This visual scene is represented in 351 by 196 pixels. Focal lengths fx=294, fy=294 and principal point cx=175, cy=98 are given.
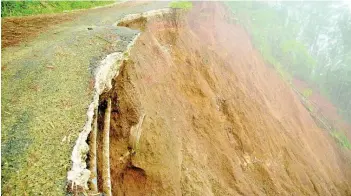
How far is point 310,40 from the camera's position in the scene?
4759 cm

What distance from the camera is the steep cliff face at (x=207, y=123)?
727cm

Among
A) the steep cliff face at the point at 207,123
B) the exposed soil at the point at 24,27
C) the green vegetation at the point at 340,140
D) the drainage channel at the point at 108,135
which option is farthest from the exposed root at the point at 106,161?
the green vegetation at the point at 340,140

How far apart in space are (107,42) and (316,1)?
162 ft

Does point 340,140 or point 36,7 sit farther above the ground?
point 36,7

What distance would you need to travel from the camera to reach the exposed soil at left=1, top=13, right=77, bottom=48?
263 inches

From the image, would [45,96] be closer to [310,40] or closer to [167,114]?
[167,114]

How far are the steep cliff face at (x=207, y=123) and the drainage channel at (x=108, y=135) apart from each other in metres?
0.04

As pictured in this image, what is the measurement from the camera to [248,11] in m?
30.0

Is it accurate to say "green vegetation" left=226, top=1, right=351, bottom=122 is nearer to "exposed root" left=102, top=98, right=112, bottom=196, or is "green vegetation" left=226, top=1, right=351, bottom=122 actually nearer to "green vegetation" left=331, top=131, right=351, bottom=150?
"green vegetation" left=331, top=131, right=351, bottom=150

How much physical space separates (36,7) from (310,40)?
46.1m

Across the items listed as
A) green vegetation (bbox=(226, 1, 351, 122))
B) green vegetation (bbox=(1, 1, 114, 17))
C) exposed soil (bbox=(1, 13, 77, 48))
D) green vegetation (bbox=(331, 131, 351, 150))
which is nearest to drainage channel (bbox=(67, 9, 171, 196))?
exposed soil (bbox=(1, 13, 77, 48))

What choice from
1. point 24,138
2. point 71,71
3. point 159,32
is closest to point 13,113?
point 24,138

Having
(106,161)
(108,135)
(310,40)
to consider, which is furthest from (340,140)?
(310,40)

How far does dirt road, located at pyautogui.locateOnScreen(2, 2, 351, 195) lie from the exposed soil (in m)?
0.41
